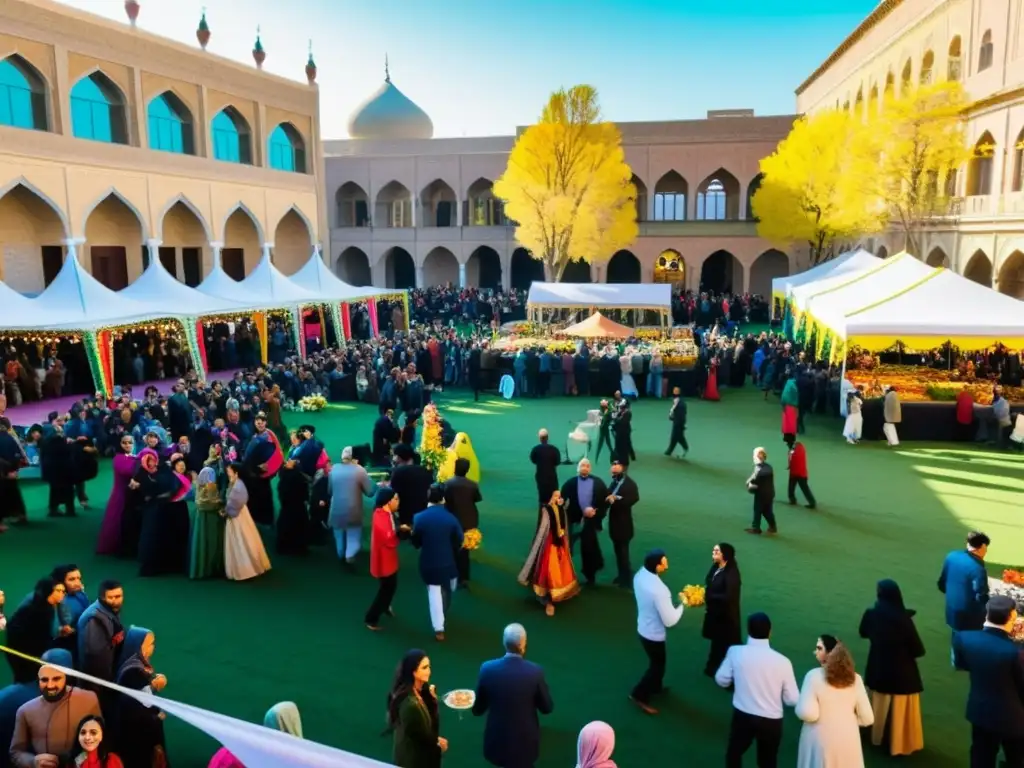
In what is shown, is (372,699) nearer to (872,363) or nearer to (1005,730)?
(1005,730)

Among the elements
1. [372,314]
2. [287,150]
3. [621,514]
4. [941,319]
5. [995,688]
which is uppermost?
[287,150]

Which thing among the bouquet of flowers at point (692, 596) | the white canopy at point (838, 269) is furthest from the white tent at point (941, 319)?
the bouquet of flowers at point (692, 596)

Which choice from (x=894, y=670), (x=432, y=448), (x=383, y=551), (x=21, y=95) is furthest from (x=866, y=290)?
(x=21, y=95)

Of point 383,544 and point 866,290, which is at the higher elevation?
point 866,290

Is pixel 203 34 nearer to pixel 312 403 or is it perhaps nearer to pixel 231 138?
pixel 231 138

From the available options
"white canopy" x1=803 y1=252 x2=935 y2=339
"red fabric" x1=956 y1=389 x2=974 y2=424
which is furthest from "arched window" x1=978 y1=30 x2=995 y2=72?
"red fabric" x1=956 y1=389 x2=974 y2=424

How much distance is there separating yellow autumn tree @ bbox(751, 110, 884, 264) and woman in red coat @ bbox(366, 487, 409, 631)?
21.3 meters

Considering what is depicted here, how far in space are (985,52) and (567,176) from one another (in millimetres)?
13134

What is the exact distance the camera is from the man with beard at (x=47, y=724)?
4.05 metres

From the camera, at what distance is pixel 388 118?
3866 centimetres

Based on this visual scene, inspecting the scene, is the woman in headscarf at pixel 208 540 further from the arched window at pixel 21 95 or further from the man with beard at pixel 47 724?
the arched window at pixel 21 95

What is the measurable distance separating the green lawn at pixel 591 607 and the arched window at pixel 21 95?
12.8 meters

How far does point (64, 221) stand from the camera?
20.4m

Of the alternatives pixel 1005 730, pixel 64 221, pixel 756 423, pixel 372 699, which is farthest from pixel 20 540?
pixel 64 221
